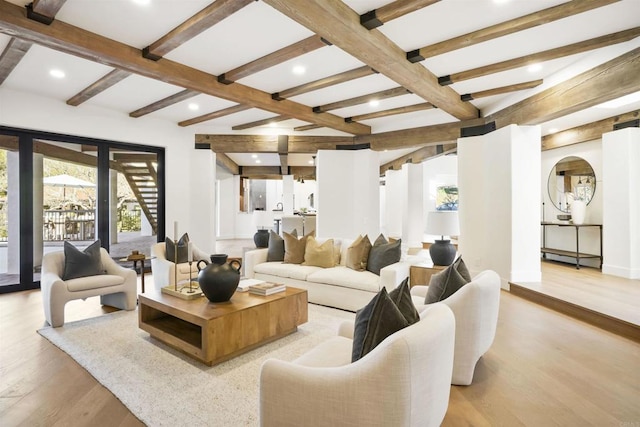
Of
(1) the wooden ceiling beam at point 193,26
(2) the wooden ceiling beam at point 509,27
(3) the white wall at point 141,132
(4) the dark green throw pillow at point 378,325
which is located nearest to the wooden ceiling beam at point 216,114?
(3) the white wall at point 141,132

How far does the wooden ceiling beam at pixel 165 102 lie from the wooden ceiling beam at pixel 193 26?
47.2 inches

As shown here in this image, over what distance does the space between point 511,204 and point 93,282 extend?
213 inches

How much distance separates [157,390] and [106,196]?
4669mm

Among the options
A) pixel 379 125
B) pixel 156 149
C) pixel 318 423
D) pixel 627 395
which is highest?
pixel 379 125

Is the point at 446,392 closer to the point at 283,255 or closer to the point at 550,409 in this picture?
the point at 550,409

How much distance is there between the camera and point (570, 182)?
6.62 meters

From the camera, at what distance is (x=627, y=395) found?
7.29ft

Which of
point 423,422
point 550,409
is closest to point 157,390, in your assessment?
point 423,422

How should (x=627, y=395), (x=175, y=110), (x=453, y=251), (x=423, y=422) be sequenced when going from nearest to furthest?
(x=423, y=422)
(x=627, y=395)
(x=453, y=251)
(x=175, y=110)

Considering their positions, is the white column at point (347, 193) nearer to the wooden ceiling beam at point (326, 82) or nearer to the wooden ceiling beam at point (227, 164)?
the wooden ceiling beam at point (326, 82)

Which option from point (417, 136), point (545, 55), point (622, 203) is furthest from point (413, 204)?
point (545, 55)

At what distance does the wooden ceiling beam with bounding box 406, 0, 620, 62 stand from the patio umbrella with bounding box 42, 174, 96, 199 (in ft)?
18.0

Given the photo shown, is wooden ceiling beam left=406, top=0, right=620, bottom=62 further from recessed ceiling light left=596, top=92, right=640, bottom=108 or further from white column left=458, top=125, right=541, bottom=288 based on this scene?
white column left=458, top=125, right=541, bottom=288

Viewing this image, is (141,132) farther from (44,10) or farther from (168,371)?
(168,371)
